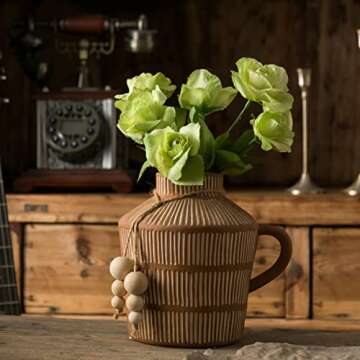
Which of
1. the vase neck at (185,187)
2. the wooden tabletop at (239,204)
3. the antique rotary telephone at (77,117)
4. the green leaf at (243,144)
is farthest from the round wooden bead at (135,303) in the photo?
the antique rotary telephone at (77,117)

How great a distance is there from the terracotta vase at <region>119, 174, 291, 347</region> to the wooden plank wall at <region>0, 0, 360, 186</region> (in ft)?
6.48

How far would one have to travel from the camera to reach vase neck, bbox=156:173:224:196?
1.36m

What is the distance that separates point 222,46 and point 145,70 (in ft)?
0.90

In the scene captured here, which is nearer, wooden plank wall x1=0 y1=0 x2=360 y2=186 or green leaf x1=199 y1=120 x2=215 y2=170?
green leaf x1=199 y1=120 x2=215 y2=170

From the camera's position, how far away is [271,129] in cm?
135

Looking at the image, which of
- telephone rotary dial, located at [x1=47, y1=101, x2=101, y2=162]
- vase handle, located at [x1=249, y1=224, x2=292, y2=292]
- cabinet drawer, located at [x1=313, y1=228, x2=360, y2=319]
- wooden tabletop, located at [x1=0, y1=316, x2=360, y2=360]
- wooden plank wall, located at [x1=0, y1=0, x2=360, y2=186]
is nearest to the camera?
wooden tabletop, located at [x1=0, y1=316, x2=360, y2=360]

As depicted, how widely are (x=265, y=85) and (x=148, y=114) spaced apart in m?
0.17

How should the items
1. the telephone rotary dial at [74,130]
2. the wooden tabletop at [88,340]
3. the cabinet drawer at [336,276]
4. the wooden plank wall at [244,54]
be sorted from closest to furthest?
the wooden tabletop at [88,340] < the cabinet drawer at [336,276] < the telephone rotary dial at [74,130] < the wooden plank wall at [244,54]

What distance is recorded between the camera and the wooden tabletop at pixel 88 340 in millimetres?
1300

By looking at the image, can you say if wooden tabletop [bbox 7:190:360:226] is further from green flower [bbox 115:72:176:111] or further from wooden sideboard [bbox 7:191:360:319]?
green flower [bbox 115:72:176:111]

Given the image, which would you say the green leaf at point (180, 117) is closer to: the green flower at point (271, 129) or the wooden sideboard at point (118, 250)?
the green flower at point (271, 129)

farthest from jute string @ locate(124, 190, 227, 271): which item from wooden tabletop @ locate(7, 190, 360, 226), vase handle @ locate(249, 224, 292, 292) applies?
wooden tabletop @ locate(7, 190, 360, 226)

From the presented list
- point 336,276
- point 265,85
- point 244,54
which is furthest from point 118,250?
point 265,85

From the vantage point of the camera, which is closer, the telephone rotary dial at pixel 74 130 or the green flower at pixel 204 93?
the green flower at pixel 204 93
